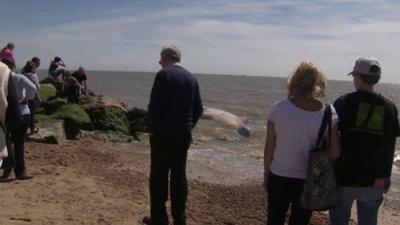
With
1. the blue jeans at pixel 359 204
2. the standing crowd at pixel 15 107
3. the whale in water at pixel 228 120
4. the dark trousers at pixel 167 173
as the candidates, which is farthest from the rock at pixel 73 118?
the blue jeans at pixel 359 204

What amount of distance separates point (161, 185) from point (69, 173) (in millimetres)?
3695

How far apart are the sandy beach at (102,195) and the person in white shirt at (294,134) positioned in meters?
2.73

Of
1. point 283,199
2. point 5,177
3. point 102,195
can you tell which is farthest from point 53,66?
point 283,199

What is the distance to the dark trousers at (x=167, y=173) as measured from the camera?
18.2 ft

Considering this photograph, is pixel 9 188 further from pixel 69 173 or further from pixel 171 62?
pixel 171 62

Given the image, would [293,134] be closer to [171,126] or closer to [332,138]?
[332,138]

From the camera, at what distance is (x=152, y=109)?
216 inches

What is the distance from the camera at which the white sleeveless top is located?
410 cm

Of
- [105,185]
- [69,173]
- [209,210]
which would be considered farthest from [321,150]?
[69,173]

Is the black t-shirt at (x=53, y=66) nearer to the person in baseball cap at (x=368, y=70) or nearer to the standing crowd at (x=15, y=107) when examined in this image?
the standing crowd at (x=15, y=107)

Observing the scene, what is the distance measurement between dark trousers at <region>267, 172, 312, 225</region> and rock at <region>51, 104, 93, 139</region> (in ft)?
35.9

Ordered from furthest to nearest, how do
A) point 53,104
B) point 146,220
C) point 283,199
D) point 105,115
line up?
point 105,115
point 53,104
point 146,220
point 283,199

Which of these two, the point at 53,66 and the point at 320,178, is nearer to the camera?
the point at 320,178

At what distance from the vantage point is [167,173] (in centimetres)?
574
